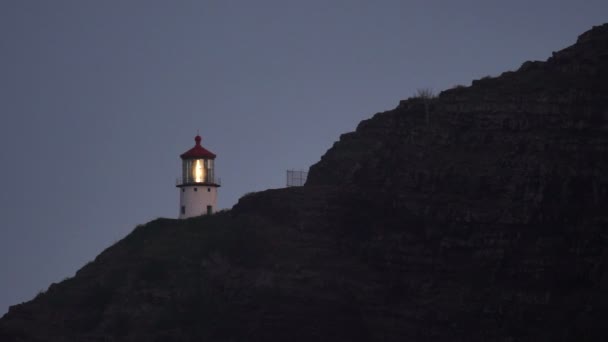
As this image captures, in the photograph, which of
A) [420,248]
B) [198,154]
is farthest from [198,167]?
[420,248]

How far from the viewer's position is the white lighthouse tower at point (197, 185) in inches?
4862

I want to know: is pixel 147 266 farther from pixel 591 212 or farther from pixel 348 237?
pixel 591 212

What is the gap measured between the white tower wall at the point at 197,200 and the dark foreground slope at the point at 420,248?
22.3 ft

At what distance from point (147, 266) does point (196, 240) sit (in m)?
3.49

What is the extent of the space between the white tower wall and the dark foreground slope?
6.79m

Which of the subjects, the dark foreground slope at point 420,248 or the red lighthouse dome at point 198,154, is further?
the red lighthouse dome at point 198,154

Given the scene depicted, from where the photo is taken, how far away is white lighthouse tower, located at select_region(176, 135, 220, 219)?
12351 centimetres

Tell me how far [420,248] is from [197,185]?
20127mm

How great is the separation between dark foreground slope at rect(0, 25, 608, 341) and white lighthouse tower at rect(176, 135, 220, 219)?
7000mm

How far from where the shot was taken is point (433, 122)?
113 metres

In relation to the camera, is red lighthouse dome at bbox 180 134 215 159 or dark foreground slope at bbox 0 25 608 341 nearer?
dark foreground slope at bbox 0 25 608 341

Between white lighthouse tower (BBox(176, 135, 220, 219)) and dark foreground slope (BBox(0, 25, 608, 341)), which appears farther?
white lighthouse tower (BBox(176, 135, 220, 219))

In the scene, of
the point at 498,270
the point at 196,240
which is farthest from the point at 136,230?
the point at 498,270

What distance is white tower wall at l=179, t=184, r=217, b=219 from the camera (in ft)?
405
